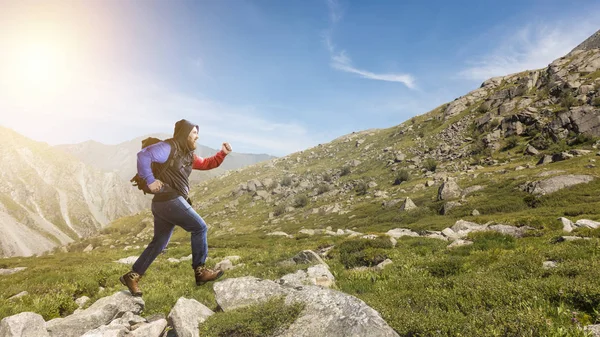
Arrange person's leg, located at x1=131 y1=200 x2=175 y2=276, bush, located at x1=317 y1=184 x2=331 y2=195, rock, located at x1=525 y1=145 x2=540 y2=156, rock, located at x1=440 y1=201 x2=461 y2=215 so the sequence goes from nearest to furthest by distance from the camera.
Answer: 1. person's leg, located at x1=131 y1=200 x2=175 y2=276
2. rock, located at x1=440 y1=201 x2=461 y2=215
3. rock, located at x1=525 y1=145 x2=540 y2=156
4. bush, located at x1=317 y1=184 x2=331 y2=195

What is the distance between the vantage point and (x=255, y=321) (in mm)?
5578

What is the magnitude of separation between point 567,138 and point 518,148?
974cm

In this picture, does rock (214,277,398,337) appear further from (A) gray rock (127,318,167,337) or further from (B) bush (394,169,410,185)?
(B) bush (394,169,410,185)

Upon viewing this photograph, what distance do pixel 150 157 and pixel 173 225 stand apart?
198 cm

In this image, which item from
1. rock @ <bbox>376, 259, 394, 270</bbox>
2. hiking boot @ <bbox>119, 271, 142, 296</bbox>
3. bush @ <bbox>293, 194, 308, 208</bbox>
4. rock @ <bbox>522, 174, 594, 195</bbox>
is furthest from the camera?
bush @ <bbox>293, 194, 308, 208</bbox>

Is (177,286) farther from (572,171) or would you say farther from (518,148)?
(518,148)

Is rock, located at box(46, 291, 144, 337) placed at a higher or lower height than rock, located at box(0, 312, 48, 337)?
lower

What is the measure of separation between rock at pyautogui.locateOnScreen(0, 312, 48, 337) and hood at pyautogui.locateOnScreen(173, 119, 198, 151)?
454 cm

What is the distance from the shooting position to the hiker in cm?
659

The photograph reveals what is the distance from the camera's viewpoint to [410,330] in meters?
5.06

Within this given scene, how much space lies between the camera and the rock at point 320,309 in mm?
4871

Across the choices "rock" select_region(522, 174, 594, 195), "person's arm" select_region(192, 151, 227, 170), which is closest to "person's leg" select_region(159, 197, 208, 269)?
"person's arm" select_region(192, 151, 227, 170)

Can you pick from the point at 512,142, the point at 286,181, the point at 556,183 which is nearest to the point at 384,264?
the point at 556,183

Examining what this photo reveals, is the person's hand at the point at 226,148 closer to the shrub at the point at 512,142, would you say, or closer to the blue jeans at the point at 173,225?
the blue jeans at the point at 173,225
